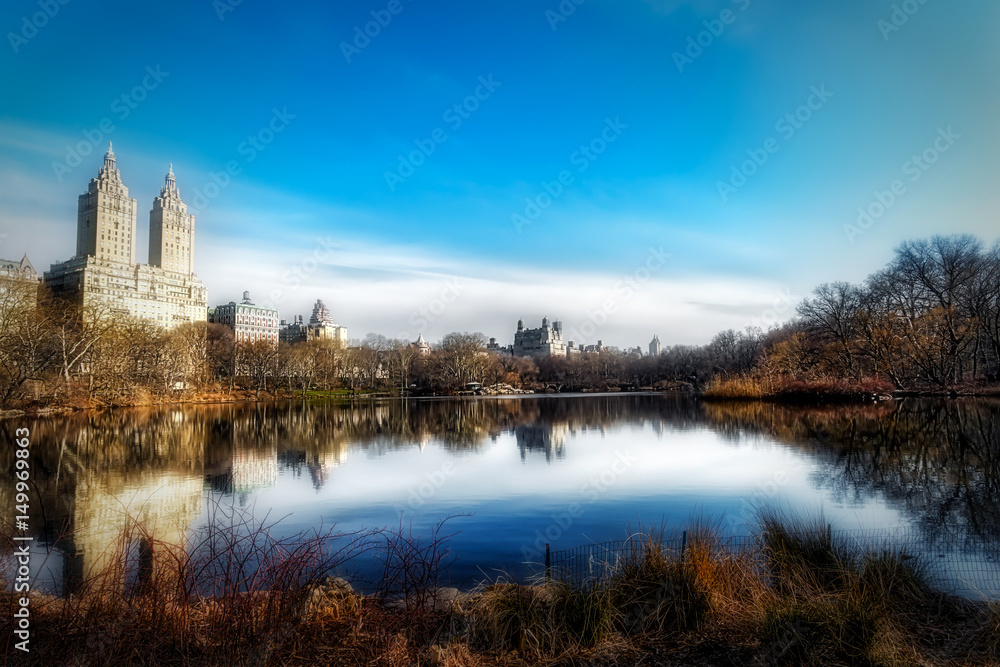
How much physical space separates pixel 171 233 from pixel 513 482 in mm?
166761

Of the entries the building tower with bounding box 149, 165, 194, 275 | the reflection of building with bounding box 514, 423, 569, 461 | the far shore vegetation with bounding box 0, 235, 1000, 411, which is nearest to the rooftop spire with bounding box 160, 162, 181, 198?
the building tower with bounding box 149, 165, 194, 275

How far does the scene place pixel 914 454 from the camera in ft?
57.8

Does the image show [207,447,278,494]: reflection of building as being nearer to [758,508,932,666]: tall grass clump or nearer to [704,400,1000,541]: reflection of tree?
[758,508,932,666]: tall grass clump

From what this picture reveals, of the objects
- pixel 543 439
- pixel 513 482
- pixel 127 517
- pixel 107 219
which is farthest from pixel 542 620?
pixel 107 219

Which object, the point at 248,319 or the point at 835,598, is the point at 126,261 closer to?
the point at 248,319

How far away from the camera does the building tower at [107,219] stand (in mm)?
125188

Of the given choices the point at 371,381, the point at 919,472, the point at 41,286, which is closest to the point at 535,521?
the point at 919,472

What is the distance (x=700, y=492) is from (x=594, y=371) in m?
110

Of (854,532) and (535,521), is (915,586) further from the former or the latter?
(535,521)

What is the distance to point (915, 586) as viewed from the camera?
6.30 m

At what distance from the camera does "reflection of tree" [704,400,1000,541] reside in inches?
424

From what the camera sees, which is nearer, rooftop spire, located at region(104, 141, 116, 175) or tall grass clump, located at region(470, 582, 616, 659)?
tall grass clump, located at region(470, 582, 616, 659)

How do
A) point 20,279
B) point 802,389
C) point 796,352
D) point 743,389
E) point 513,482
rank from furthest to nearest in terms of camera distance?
point 796,352 < point 743,389 < point 802,389 < point 20,279 < point 513,482

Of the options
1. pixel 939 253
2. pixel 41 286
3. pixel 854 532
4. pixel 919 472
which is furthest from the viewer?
pixel 939 253
